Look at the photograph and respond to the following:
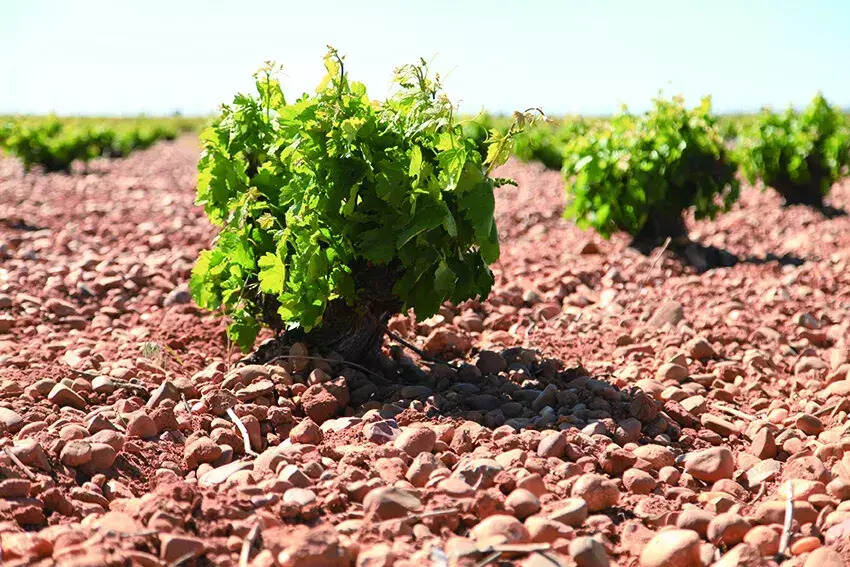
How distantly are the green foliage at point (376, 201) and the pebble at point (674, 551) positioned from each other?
4.42 feet

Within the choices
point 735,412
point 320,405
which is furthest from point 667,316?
point 320,405

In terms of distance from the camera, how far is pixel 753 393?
4.01 m

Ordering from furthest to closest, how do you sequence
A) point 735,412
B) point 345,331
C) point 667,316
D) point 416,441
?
point 667,316
point 345,331
point 735,412
point 416,441

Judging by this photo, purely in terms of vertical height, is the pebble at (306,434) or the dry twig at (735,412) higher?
the pebble at (306,434)

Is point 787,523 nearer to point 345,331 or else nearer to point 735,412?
point 735,412

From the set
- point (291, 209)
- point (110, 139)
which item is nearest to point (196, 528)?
point (291, 209)

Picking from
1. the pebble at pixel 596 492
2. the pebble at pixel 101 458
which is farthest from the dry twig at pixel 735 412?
the pebble at pixel 101 458

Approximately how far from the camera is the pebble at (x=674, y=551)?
2301 millimetres

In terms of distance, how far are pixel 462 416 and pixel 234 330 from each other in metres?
1.14

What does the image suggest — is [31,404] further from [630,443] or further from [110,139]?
[110,139]

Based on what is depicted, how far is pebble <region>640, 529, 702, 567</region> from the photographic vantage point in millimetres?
2301

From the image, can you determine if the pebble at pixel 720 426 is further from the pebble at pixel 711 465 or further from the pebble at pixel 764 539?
the pebble at pixel 764 539

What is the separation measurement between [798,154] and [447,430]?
9.09 m

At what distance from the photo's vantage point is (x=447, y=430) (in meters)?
3.12
